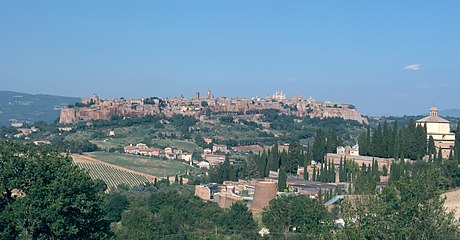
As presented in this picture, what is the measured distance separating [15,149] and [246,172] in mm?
30831

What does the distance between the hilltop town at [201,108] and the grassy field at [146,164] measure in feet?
116

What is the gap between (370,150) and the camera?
47.2 metres

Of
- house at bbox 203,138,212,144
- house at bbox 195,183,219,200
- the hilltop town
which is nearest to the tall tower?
house at bbox 195,183,219,200

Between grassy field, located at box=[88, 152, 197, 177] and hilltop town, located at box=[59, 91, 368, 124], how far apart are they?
35.3 meters

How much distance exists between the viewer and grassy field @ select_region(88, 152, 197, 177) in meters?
68.7

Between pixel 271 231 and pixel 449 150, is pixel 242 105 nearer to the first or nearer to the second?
pixel 449 150

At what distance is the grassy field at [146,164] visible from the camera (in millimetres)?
68700

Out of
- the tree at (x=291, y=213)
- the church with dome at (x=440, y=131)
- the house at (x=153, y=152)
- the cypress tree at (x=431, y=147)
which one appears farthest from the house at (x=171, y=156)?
the tree at (x=291, y=213)

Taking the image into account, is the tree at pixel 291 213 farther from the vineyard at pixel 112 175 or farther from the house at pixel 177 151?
the house at pixel 177 151

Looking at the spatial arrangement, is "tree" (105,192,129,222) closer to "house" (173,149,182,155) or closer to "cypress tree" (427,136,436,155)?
"cypress tree" (427,136,436,155)

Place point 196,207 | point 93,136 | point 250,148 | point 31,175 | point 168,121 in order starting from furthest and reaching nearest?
point 168,121, point 93,136, point 250,148, point 196,207, point 31,175

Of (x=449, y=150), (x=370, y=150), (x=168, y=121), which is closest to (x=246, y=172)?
(x=370, y=150)

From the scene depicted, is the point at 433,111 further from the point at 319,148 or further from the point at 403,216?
the point at 403,216

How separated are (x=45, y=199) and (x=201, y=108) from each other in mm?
101227
